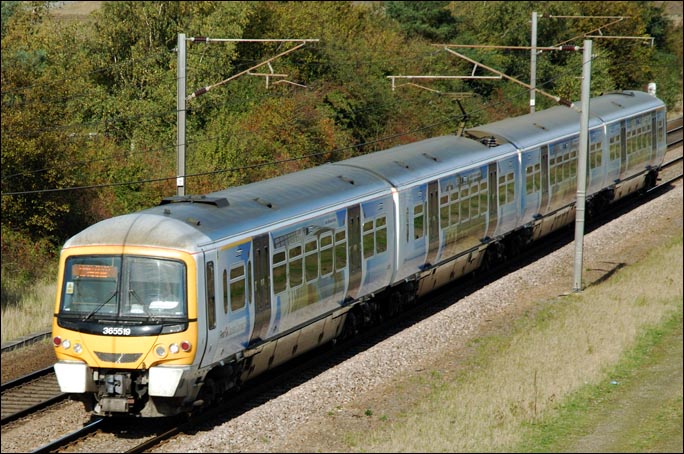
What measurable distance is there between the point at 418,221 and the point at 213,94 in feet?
57.5

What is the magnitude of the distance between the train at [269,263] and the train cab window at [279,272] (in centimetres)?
3

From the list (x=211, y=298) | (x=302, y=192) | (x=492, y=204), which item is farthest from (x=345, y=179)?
(x=492, y=204)

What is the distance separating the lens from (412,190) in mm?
22016

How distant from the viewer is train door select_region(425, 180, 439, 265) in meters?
22.7

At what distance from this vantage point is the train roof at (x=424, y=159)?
72.2 ft

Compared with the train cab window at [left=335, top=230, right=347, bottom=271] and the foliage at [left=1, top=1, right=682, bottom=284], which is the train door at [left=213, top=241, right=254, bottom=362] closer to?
the train cab window at [left=335, top=230, right=347, bottom=271]

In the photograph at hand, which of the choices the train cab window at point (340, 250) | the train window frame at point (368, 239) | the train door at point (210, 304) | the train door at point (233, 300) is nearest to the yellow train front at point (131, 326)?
the train door at point (210, 304)

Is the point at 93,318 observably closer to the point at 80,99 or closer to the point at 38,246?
the point at 38,246

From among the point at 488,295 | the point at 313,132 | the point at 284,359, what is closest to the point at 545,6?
the point at 313,132

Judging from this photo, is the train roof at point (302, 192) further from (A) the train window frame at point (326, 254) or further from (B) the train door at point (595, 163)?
(B) the train door at point (595, 163)

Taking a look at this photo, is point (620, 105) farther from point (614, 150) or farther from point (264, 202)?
point (264, 202)

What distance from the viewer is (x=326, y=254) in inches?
728


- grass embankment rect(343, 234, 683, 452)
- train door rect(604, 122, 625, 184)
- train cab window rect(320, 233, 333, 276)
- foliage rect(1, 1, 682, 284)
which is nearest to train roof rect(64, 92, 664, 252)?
train cab window rect(320, 233, 333, 276)

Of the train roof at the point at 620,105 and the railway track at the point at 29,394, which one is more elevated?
the train roof at the point at 620,105
